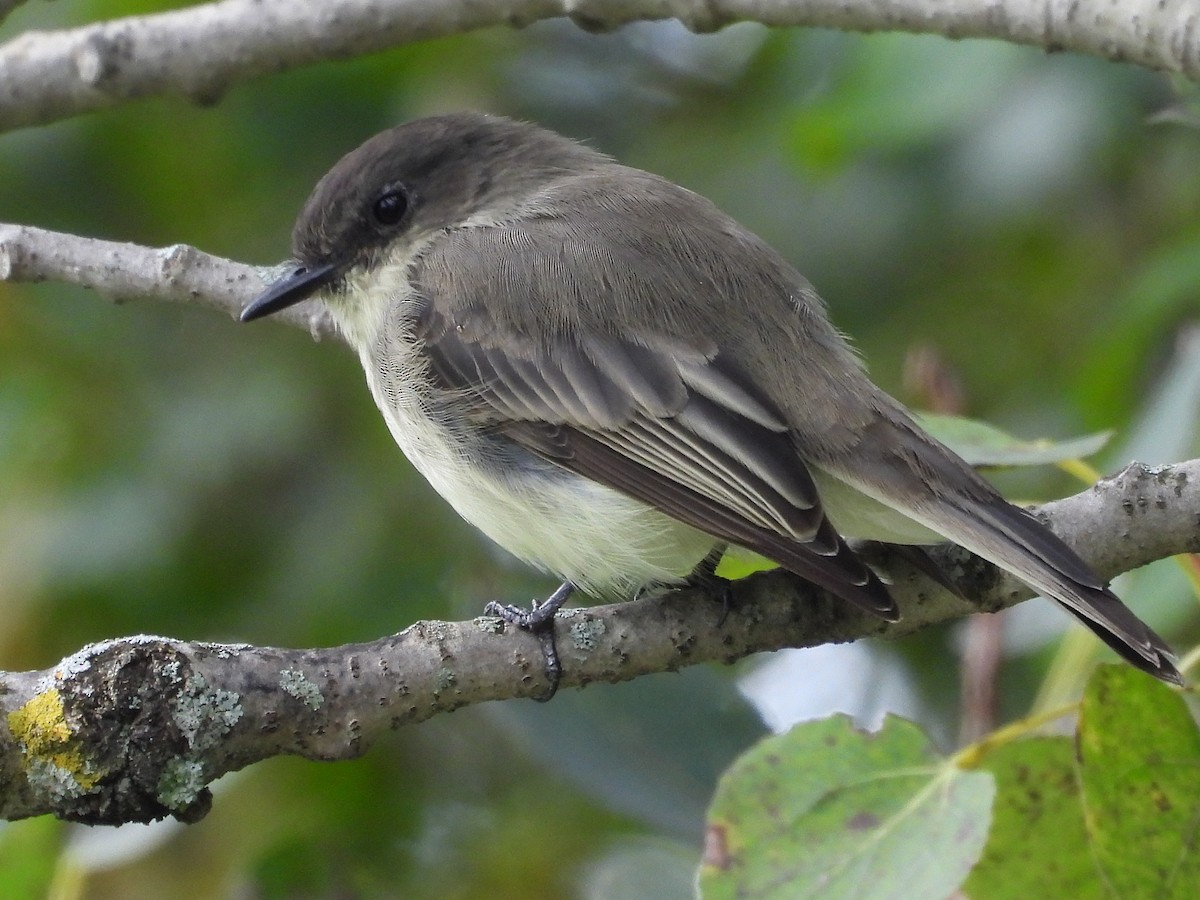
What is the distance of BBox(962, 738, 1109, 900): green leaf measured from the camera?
217 centimetres

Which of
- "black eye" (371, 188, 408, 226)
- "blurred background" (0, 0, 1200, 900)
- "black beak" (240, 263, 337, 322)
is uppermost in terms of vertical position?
"black eye" (371, 188, 408, 226)

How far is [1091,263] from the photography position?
451 cm

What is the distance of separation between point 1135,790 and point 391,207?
195 cm

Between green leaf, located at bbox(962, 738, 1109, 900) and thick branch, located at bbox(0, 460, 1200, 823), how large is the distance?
26 cm

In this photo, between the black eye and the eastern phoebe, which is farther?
the black eye

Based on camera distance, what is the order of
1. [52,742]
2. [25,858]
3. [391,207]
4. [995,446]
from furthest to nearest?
1. [391,207]
2. [995,446]
3. [25,858]
4. [52,742]

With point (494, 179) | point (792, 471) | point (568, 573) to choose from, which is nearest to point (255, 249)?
point (494, 179)

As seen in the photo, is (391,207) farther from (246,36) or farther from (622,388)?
(622,388)

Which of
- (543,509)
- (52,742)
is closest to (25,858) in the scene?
(52,742)

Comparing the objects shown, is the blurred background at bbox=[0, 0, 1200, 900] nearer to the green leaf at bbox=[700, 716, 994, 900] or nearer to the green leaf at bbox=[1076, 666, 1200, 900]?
the green leaf at bbox=[700, 716, 994, 900]

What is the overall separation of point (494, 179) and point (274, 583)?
1231mm

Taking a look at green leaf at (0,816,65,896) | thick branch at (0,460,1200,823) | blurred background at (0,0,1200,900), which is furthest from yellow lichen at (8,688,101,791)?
blurred background at (0,0,1200,900)

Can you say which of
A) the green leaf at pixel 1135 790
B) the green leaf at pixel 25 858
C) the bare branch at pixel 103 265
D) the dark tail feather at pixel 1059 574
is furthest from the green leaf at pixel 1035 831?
the bare branch at pixel 103 265

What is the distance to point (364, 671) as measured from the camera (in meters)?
2.10
